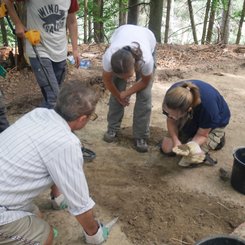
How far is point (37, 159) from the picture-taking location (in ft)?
5.95

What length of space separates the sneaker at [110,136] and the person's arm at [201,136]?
967 mm

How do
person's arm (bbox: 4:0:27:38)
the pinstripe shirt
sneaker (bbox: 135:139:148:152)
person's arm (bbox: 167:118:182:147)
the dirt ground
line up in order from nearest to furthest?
the pinstripe shirt
the dirt ground
person's arm (bbox: 4:0:27:38)
person's arm (bbox: 167:118:182:147)
sneaker (bbox: 135:139:148:152)

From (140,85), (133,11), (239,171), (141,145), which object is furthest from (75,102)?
(133,11)

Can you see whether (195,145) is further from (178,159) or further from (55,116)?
(55,116)

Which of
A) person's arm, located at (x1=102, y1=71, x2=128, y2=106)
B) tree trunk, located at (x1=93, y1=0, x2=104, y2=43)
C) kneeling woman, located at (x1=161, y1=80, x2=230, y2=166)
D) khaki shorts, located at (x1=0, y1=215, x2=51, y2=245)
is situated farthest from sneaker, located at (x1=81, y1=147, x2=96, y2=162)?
tree trunk, located at (x1=93, y1=0, x2=104, y2=43)

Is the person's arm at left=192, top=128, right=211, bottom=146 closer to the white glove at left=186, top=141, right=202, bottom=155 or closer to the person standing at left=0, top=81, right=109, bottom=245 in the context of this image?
the white glove at left=186, top=141, right=202, bottom=155

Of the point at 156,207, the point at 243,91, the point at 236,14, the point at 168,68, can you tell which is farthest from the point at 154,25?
the point at 156,207

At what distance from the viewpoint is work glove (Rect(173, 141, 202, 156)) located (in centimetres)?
337

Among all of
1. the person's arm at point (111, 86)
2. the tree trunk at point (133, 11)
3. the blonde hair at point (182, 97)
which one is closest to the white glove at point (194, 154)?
the blonde hair at point (182, 97)

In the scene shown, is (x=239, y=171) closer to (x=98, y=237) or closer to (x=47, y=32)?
(x=98, y=237)

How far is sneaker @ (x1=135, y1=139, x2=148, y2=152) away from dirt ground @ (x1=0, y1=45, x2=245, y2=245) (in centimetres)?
6

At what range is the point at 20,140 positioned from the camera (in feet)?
5.98

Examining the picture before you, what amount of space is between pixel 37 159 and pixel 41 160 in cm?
2

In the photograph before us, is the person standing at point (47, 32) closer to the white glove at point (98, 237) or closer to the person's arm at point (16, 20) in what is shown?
the person's arm at point (16, 20)
